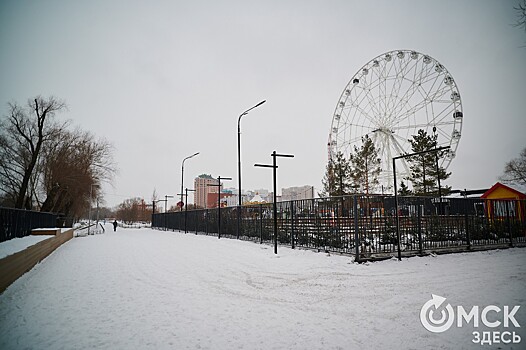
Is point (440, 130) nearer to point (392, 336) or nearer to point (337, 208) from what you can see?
point (337, 208)

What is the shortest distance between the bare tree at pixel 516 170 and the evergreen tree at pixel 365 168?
20133 mm

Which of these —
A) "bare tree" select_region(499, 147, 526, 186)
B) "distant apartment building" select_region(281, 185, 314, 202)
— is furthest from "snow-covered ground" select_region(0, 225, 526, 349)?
"bare tree" select_region(499, 147, 526, 186)

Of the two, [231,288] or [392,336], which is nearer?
[392,336]

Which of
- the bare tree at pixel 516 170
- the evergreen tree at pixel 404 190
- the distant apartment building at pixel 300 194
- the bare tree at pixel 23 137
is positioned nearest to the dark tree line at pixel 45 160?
the bare tree at pixel 23 137

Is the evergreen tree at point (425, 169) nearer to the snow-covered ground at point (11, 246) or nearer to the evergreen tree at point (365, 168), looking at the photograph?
the evergreen tree at point (365, 168)

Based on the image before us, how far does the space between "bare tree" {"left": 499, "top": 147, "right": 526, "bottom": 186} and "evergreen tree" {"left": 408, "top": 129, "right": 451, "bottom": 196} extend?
658 inches

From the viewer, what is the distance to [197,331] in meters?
4.07

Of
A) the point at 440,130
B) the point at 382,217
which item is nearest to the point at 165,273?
the point at 382,217

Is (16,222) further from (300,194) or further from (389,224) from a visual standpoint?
(300,194)

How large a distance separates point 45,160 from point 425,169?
35.5m

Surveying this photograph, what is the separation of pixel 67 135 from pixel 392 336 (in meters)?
31.9

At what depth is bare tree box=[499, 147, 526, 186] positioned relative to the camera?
39.4m

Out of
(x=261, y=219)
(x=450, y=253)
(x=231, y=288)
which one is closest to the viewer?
(x=231, y=288)

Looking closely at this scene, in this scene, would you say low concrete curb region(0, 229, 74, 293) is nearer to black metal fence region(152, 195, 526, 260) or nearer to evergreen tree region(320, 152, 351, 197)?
black metal fence region(152, 195, 526, 260)
